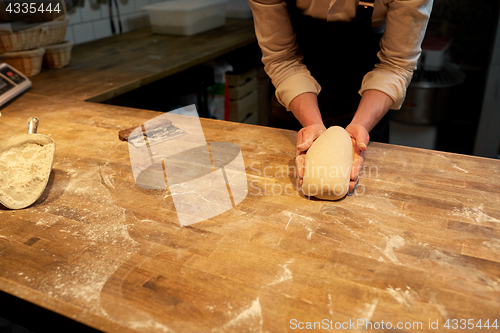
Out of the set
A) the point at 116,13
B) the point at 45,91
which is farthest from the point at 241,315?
the point at 116,13

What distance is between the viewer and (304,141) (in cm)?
99

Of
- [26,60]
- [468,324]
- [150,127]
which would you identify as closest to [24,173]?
[150,127]

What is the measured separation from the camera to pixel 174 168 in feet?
3.30

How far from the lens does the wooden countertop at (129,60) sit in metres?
1.65

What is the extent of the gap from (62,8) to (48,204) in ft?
1.45

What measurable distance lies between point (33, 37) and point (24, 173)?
3.87 ft

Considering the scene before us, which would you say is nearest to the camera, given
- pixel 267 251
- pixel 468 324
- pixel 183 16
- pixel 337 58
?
pixel 468 324

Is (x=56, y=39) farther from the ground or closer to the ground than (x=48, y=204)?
farther from the ground

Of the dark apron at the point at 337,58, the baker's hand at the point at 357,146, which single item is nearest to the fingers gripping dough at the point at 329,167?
the baker's hand at the point at 357,146

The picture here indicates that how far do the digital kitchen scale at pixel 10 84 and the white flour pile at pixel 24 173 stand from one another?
58cm

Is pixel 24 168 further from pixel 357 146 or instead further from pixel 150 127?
pixel 357 146

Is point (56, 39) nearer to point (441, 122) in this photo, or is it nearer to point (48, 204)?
point (48, 204)

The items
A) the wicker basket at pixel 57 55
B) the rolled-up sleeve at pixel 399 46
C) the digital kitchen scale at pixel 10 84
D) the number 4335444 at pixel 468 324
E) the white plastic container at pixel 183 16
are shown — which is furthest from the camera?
the white plastic container at pixel 183 16

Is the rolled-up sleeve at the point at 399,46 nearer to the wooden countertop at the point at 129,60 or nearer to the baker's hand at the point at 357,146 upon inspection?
the baker's hand at the point at 357,146
